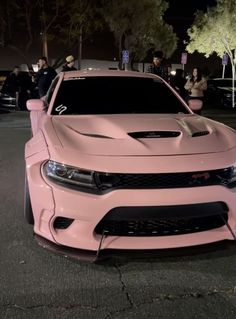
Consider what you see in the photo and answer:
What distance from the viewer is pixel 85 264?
4.22 metres

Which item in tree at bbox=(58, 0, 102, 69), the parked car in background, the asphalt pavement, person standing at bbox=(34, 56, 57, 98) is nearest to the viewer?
the asphalt pavement

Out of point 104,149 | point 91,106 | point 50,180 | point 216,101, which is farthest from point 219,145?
point 216,101

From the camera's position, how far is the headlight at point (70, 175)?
380cm

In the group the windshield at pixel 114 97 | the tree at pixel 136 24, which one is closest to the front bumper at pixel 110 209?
the windshield at pixel 114 97

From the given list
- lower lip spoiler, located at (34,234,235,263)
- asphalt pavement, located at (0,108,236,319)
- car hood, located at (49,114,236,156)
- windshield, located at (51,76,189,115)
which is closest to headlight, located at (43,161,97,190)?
car hood, located at (49,114,236,156)

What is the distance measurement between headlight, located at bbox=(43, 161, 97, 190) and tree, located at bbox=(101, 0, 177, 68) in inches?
1314

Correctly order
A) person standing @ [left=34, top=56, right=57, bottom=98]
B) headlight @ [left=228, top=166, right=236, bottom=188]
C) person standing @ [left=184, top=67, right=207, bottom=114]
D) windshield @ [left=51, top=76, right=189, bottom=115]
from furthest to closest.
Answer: person standing @ [left=184, top=67, right=207, bottom=114]
person standing @ [left=34, top=56, right=57, bottom=98]
windshield @ [left=51, top=76, right=189, bottom=115]
headlight @ [left=228, top=166, right=236, bottom=188]

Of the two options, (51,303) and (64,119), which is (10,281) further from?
(64,119)

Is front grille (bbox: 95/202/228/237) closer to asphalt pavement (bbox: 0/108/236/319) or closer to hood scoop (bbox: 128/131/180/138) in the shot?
asphalt pavement (bbox: 0/108/236/319)

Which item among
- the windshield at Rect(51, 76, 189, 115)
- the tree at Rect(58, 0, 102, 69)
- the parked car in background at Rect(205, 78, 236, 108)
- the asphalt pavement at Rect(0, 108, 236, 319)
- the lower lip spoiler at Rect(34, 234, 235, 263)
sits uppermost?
the tree at Rect(58, 0, 102, 69)

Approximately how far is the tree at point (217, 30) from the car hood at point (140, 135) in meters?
24.6

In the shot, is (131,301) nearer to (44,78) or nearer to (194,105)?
(194,105)

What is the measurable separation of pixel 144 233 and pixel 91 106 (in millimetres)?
2083

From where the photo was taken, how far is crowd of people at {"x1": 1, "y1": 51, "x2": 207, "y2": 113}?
30.8 ft
